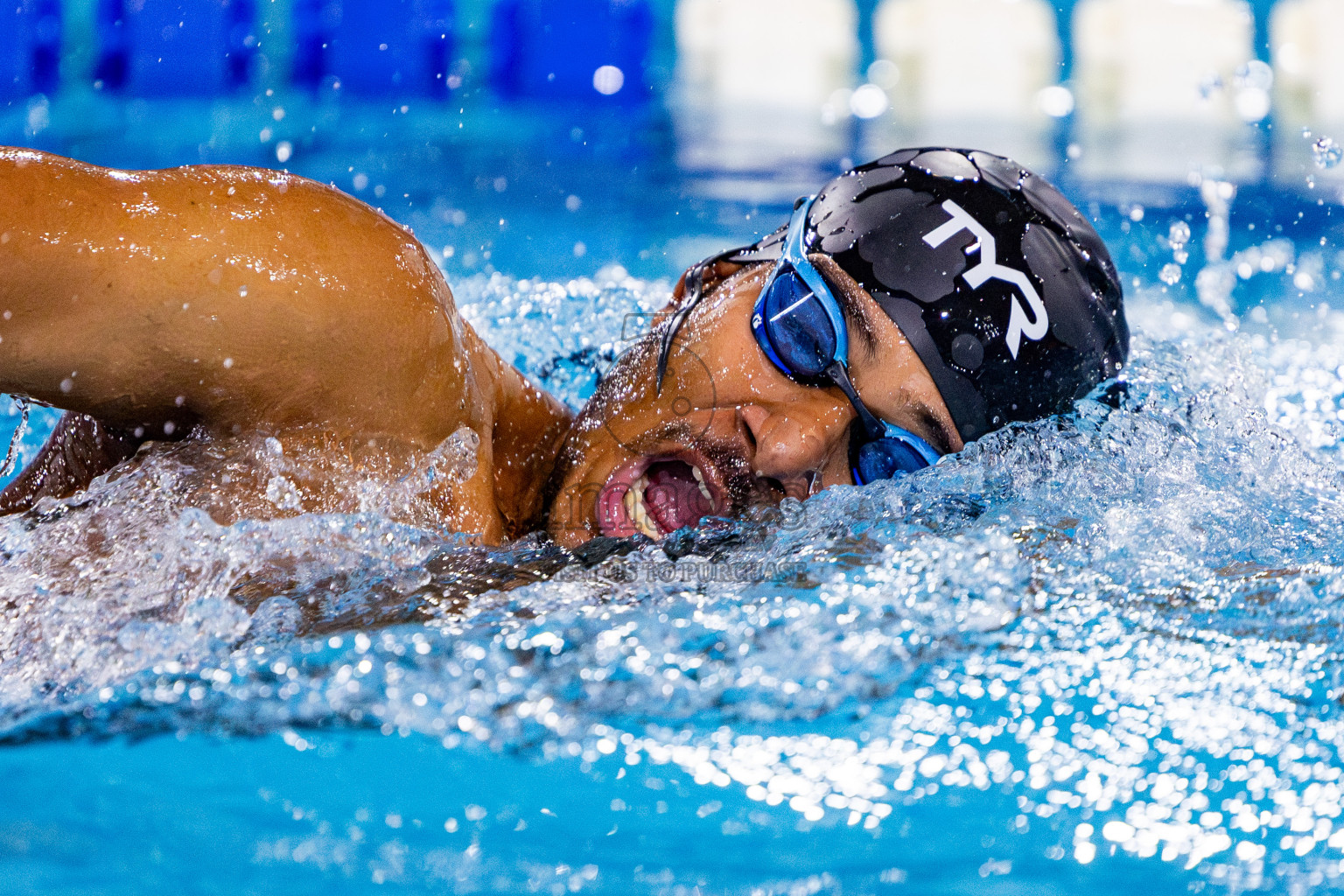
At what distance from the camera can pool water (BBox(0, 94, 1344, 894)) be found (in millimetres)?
1216

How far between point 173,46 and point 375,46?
0.87 m

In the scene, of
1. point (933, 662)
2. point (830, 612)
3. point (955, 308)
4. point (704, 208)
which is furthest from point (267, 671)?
point (704, 208)

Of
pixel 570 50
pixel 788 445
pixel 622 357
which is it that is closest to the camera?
pixel 788 445

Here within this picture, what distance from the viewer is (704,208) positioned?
15.3 ft

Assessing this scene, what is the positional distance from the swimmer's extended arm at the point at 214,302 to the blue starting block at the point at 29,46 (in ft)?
14.8

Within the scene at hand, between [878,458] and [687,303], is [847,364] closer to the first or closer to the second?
Result: [878,458]

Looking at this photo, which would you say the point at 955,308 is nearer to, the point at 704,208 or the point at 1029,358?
the point at 1029,358

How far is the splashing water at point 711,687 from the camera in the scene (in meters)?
1.24

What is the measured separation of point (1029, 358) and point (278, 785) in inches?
46.4

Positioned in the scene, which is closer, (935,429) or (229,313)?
(229,313)

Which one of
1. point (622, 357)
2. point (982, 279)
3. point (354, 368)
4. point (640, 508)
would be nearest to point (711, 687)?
point (640, 508)

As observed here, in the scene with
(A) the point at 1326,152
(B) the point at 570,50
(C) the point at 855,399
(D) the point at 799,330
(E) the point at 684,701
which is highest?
(B) the point at 570,50

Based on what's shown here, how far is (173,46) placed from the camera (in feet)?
17.6

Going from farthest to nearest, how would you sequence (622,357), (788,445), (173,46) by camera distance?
(173,46)
(622,357)
(788,445)
